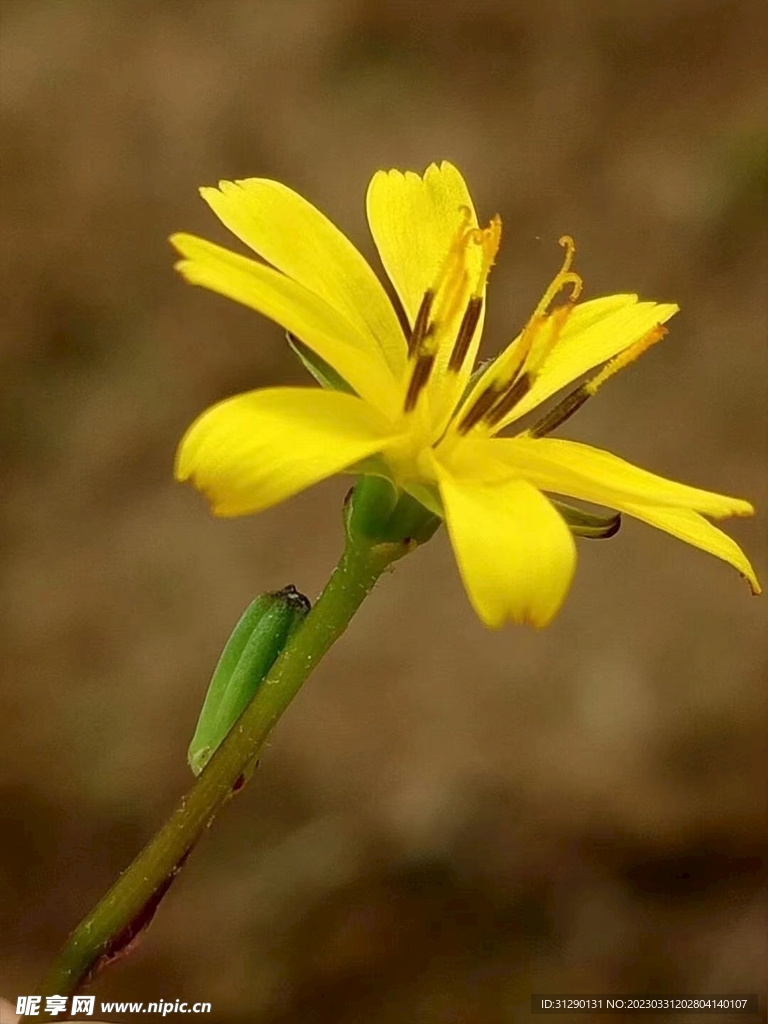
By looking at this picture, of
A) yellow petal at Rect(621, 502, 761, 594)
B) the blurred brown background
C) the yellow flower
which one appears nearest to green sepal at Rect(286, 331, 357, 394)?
the yellow flower

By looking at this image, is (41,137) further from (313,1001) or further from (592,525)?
(592,525)

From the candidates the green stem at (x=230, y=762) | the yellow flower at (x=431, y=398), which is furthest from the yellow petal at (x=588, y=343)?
the green stem at (x=230, y=762)

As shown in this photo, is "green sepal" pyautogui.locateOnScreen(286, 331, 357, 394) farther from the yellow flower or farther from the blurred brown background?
the blurred brown background

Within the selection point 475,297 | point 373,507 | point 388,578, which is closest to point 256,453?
point 373,507

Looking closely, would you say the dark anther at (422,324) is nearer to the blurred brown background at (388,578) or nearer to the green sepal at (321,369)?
the green sepal at (321,369)

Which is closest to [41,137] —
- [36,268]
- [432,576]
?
[36,268]
